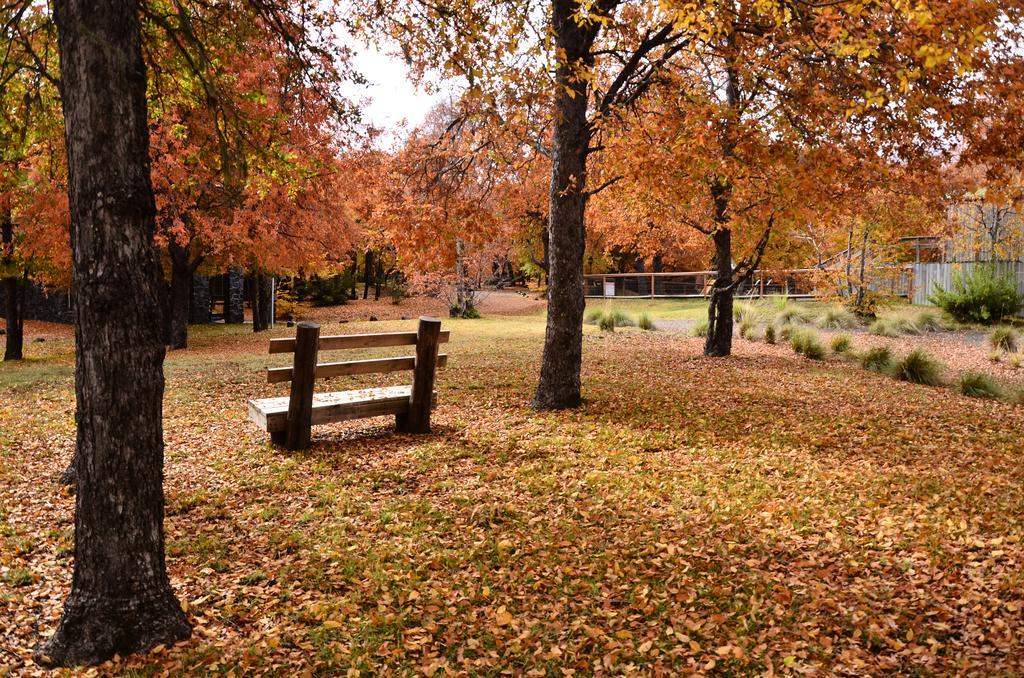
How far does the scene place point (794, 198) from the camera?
935 cm

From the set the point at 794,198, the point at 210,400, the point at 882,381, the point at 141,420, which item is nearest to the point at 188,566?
the point at 141,420

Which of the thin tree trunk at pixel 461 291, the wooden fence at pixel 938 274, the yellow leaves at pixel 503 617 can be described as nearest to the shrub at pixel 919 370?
the yellow leaves at pixel 503 617

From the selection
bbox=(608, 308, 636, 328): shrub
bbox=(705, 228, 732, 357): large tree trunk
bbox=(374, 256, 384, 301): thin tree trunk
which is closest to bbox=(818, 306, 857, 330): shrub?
bbox=(608, 308, 636, 328): shrub

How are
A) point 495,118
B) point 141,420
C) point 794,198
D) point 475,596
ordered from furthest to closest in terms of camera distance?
point 794,198 → point 495,118 → point 475,596 → point 141,420

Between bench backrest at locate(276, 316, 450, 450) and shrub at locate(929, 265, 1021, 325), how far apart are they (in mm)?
19285

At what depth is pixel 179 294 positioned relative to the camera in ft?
60.8

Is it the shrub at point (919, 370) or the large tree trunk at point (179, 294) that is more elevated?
the large tree trunk at point (179, 294)

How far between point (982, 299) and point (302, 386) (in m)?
21.2

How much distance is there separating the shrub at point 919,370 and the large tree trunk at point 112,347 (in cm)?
1143

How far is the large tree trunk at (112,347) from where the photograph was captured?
3.25 metres

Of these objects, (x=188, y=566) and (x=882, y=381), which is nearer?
(x=188, y=566)

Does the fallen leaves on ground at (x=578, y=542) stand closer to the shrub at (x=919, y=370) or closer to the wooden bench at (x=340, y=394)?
the wooden bench at (x=340, y=394)

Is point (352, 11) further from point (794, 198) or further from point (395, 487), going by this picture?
point (794, 198)

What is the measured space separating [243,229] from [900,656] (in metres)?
15.3
